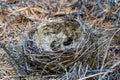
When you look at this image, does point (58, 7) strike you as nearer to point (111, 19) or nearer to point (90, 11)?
point (90, 11)

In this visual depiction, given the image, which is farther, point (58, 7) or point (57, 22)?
point (58, 7)

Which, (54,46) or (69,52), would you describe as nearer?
(69,52)

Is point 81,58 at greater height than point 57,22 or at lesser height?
lesser

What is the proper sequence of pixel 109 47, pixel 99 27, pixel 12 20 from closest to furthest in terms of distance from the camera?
1. pixel 109 47
2. pixel 99 27
3. pixel 12 20

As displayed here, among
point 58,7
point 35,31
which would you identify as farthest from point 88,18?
point 35,31

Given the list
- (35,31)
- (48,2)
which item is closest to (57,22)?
(35,31)

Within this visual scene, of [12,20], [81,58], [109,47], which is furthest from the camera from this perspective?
[12,20]

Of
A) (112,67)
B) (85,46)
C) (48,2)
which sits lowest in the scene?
(112,67)

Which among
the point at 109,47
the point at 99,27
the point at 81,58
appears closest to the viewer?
the point at 81,58

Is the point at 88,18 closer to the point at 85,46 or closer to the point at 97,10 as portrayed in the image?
the point at 97,10
